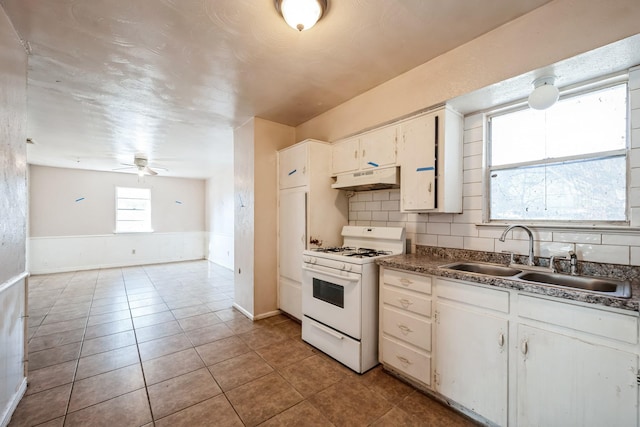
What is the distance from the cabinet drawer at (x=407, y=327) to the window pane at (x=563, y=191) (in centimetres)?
110

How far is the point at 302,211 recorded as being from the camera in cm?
314

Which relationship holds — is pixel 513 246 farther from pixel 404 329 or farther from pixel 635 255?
pixel 404 329

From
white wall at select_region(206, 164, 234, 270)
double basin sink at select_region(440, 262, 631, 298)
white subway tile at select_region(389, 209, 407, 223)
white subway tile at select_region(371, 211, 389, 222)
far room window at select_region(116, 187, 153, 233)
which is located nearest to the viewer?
double basin sink at select_region(440, 262, 631, 298)

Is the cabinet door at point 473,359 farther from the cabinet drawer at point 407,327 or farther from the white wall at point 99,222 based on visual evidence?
the white wall at point 99,222

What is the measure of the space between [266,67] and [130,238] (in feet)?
23.3

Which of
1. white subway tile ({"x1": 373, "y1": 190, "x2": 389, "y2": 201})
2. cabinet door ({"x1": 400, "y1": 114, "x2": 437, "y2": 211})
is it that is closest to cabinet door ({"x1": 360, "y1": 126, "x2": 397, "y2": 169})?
cabinet door ({"x1": 400, "y1": 114, "x2": 437, "y2": 211})

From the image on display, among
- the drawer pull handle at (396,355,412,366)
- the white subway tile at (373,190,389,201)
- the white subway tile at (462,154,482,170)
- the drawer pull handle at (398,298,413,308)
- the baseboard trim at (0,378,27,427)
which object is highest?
the white subway tile at (462,154,482,170)

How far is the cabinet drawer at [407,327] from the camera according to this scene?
196cm

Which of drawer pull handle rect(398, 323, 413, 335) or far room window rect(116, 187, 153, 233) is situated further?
far room window rect(116, 187, 153, 233)

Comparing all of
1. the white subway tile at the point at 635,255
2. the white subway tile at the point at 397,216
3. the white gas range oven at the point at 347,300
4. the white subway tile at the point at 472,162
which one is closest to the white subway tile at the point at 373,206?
the white subway tile at the point at 397,216

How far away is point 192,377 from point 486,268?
2.54 metres

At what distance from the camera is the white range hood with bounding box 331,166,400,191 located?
2473 mm

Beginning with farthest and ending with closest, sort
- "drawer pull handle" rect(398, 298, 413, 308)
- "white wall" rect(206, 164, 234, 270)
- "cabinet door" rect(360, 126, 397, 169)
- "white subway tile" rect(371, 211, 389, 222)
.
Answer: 1. "white wall" rect(206, 164, 234, 270)
2. "white subway tile" rect(371, 211, 389, 222)
3. "cabinet door" rect(360, 126, 397, 169)
4. "drawer pull handle" rect(398, 298, 413, 308)

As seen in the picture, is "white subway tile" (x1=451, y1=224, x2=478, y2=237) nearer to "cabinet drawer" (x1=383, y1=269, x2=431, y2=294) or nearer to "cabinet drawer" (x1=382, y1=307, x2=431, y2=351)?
"cabinet drawer" (x1=383, y1=269, x2=431, y2=294)
